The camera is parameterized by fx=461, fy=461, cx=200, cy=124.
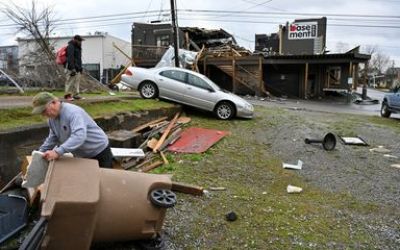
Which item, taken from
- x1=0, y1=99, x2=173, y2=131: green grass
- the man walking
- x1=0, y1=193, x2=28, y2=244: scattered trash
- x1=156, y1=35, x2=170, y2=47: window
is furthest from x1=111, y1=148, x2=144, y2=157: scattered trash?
x1=156, y1=35, x2=170, y2=47: window

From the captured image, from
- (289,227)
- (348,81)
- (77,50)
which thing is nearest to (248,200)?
(289,227)

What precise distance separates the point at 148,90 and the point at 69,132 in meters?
10.8

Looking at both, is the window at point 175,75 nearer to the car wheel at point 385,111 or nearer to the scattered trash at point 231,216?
the scattered trash at point 231,216

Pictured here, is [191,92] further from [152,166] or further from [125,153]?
[125,153]

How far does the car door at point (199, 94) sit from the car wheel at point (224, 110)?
212 millimetres

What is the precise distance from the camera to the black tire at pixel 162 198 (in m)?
4.86

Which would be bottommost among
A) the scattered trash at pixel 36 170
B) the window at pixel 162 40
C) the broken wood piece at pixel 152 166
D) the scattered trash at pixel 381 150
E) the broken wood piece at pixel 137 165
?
the scattered trash at pixel 381 150

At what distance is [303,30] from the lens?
3656 cm

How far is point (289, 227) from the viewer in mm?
6258

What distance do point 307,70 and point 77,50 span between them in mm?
21856

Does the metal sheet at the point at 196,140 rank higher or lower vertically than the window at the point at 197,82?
lower

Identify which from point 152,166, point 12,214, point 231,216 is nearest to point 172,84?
point 152,166

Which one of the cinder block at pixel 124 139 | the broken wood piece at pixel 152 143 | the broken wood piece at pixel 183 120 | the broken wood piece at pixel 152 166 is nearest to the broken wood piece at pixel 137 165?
the broken wood piece at pixel 152 166

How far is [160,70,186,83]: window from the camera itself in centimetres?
1557
